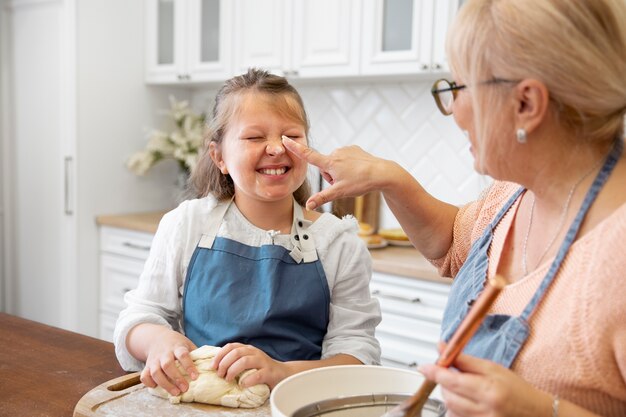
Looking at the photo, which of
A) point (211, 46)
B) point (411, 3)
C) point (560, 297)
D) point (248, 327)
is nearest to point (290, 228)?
point (248, 327)

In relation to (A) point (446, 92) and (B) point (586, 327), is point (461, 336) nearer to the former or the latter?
(B) point (586, 327)

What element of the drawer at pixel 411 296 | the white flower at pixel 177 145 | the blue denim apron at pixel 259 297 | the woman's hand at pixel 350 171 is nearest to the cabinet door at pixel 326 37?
the white flower at pixel 177 145

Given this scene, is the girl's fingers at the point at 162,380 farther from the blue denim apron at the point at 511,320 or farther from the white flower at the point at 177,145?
the white flower at the point at 177,145

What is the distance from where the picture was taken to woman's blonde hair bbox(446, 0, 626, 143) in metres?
0.77

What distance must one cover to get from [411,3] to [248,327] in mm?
1792

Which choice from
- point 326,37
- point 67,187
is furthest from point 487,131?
point 67,187

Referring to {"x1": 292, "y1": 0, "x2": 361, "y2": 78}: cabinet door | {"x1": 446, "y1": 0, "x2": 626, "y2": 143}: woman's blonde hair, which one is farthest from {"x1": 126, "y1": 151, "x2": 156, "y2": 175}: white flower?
{"x1": 446, "y1": 0, "x2": 626, "y2": 143}: woman's blonde hair

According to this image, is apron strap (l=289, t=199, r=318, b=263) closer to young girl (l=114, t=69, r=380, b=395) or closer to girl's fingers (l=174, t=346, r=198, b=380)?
young girl (l=114, t=69, r=380, b=395)

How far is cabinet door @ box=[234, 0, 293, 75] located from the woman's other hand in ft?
6.37

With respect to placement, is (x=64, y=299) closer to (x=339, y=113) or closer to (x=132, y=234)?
(x=132, y=234)

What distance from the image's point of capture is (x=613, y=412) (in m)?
0.78

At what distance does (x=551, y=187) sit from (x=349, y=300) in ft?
1.86

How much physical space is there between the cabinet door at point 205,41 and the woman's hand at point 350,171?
2.24m

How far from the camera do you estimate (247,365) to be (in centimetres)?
107
